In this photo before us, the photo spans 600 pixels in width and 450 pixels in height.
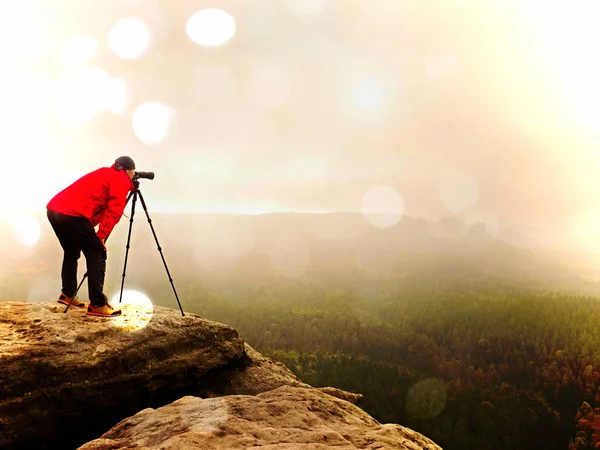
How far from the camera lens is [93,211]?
885 cm

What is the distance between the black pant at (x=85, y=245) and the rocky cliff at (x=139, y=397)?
0.88 metres

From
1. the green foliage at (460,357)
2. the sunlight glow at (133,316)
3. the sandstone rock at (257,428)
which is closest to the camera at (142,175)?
the sunlight glow at (133,316)

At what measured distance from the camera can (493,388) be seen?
322 ft

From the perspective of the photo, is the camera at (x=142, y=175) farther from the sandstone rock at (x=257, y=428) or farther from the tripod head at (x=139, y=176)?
the sandstone rock at (x=257, y=428)

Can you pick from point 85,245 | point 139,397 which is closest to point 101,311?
point 85,245

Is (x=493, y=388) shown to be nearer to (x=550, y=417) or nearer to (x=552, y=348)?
(x=550, y=417)

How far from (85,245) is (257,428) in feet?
18.7

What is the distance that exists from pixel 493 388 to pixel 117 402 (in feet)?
365

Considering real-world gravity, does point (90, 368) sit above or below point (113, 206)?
below

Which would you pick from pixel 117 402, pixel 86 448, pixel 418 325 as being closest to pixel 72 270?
pixel 117 402

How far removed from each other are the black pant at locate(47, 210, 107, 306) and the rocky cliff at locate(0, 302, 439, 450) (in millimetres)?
882

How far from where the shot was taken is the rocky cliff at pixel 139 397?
624cm

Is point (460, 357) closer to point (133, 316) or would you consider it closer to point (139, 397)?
point (139, 397)

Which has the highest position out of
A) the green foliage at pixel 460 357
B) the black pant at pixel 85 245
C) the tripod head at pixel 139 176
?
the tripod head at pixel 139 176
